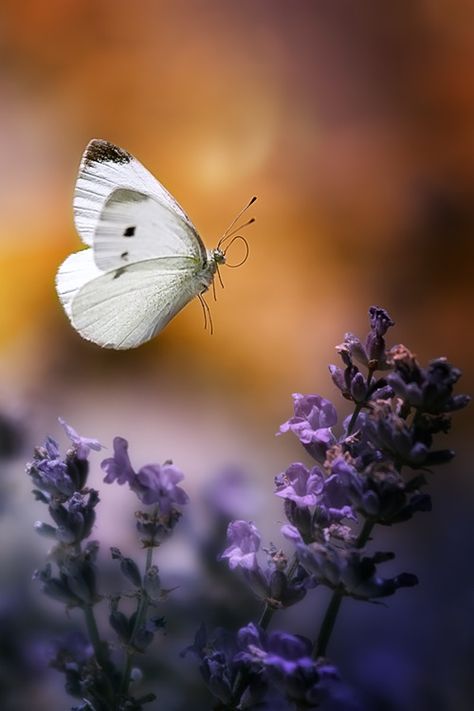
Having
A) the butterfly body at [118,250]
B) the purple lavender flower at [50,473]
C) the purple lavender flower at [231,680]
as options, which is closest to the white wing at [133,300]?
the butterfly body at [118,250]

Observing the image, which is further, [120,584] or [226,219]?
[226,219]

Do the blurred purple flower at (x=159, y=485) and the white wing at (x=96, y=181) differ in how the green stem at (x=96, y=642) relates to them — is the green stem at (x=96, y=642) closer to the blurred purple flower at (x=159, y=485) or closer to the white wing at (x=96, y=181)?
the blurred purple flower at (x=159, y=485)

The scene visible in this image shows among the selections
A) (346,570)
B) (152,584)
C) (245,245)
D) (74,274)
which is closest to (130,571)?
(152,584)

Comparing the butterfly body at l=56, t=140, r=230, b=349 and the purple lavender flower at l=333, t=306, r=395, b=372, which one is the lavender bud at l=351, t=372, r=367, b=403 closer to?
the purple lavender flower at l=333, t=306, r=395, b=372

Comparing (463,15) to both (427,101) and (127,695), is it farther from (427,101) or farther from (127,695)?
(127,695)

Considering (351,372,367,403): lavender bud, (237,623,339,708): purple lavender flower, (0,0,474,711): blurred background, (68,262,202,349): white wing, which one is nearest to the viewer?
(237,623,339,708): purple lavender flower

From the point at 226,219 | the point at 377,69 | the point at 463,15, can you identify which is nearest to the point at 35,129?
the point at 226,219

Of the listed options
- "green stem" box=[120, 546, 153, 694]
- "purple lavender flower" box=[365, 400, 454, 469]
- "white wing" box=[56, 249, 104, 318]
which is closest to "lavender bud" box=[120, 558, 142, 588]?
"green stem" box=[120, 546, 153, 694]
